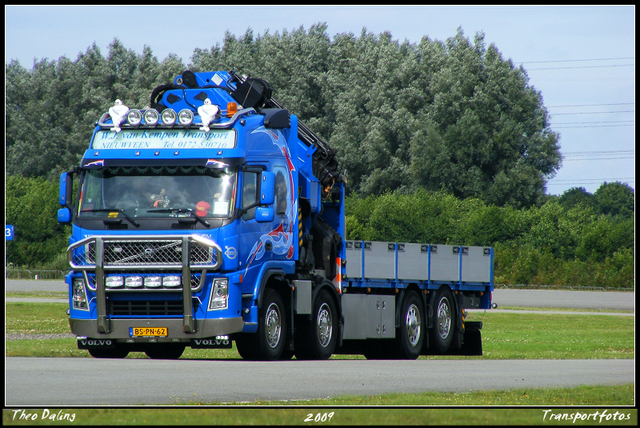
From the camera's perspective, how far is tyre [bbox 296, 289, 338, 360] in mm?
17312

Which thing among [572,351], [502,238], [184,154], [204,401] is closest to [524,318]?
[572,351]

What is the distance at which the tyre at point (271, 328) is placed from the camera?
15.8 meters

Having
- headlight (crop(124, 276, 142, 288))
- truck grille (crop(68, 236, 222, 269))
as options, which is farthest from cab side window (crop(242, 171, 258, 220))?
headlight (crop(124, 276, 142, 288))

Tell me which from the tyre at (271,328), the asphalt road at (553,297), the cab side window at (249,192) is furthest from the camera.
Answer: the asphalt road at (553,297)

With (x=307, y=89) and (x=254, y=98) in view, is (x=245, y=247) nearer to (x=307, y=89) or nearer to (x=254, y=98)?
(x=254, y=98)

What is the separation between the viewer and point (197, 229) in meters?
14.8

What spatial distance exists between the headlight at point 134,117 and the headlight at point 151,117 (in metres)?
0.11

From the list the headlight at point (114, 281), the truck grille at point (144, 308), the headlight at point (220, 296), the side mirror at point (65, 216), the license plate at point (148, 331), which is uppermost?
the side mirror at point (65, 216)

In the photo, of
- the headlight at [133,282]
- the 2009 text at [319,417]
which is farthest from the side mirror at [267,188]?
the 2009 text at [319,417]

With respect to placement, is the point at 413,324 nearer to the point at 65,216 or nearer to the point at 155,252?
the point at 155,252

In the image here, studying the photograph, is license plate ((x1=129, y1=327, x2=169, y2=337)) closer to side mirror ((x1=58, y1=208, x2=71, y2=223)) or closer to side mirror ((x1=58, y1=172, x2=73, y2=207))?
side mirror ((x1=58, y1=208, x2=71, y2=223))

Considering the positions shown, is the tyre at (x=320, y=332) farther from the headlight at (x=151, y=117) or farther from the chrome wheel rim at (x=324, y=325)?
the headlight at (x=151, y=117)

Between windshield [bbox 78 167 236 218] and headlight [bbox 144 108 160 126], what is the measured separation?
81 centimetres

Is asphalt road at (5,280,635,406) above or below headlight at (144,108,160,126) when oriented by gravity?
below
